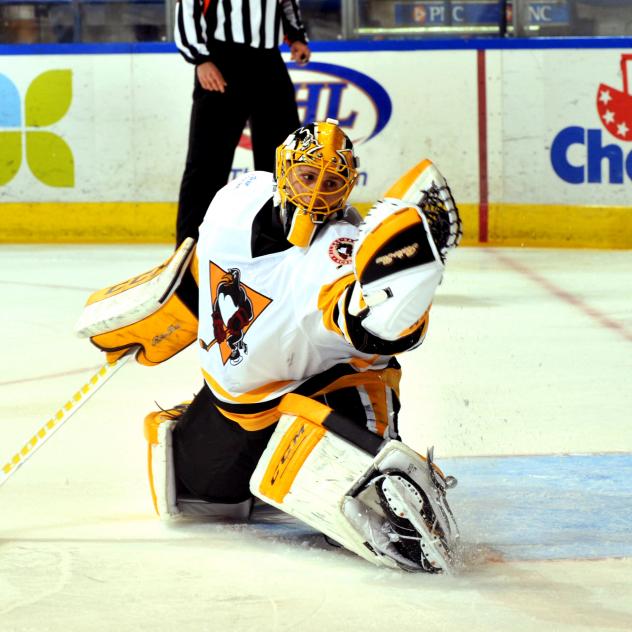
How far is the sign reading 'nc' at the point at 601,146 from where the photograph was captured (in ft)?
19.1

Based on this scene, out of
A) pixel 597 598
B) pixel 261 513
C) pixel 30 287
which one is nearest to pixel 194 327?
pixel 261 513

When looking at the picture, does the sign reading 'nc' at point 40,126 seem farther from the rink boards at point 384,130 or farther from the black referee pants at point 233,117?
the black referee pants at point 233,117

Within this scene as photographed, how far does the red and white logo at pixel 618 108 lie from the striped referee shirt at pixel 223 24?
178 cm

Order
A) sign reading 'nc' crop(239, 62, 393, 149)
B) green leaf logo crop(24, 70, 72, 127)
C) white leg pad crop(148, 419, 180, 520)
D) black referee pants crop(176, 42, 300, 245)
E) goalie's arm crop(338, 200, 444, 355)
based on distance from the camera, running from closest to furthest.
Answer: goalie's arm crop(338, 200, 444, 355)
white leg pad crop(148, 419, 180, 520)
black referee pants crop(176, 42, 300, 245)
sign reading 'nc' crop(239, 62, 393, 149)
green leaf logo crop(24, 70, 72, 127)

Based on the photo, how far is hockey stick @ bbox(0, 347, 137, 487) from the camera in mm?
2305

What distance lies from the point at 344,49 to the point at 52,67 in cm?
137

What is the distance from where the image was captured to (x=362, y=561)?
2002 millimetres

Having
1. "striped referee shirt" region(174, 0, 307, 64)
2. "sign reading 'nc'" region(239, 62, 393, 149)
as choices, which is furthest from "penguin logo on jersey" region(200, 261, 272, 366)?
"sign reading 'nc'" region(239, 62, 393, 149)

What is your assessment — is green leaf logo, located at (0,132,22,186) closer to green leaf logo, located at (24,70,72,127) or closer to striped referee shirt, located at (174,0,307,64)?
green leaf logo, located at (24,70,72,127)

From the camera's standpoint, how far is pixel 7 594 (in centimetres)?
186

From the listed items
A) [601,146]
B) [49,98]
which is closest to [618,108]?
[601,146]

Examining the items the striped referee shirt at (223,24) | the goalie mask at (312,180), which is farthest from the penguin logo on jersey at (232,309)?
the striped referee shirt at (223,24)

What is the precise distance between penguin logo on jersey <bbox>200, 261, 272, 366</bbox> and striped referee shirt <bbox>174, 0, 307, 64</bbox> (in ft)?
8.72

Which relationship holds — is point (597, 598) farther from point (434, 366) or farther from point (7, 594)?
point (434, 366)
